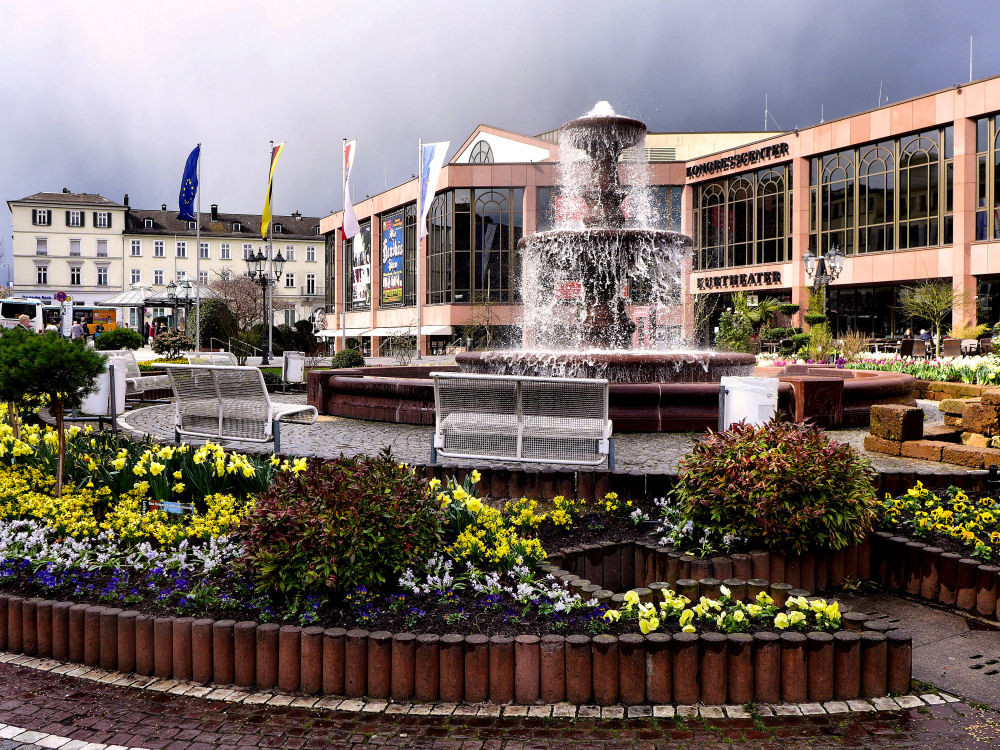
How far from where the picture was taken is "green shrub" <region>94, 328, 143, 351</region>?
87.8ft

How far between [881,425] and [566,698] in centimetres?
724

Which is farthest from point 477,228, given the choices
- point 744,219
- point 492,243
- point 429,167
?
point 429,167

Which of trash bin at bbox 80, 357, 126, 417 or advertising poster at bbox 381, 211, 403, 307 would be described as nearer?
trash bin at bbox 80, 357, 126, 417

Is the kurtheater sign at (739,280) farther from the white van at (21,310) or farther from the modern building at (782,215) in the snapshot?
the white van at (21,310)

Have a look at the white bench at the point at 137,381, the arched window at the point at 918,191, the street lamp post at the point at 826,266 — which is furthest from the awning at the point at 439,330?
the white bench at the point at 137,381

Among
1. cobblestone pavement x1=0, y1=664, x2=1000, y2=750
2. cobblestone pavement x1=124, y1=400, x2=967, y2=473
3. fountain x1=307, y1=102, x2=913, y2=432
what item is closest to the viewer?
cobblestone pavement x1=0, y1=664, x2=1000, y2=750

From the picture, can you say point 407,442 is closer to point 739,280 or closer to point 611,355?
point 611,355

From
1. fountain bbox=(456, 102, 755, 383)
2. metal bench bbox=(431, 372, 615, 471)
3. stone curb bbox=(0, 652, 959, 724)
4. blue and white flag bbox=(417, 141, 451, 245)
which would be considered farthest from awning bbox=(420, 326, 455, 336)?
stone curb bbox=(0, 652, 959, 724)

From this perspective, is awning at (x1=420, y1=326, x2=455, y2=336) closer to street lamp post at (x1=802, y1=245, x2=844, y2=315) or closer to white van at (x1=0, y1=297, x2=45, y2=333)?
white van at (x1=0, y1=297, x2=45, y2=333)

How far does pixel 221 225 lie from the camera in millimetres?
95938

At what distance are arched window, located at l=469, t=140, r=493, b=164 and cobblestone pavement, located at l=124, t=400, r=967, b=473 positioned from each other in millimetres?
54993

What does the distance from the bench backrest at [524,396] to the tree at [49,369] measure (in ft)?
8.28

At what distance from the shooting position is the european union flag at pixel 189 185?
29.9 meters

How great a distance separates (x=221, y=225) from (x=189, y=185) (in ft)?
228
